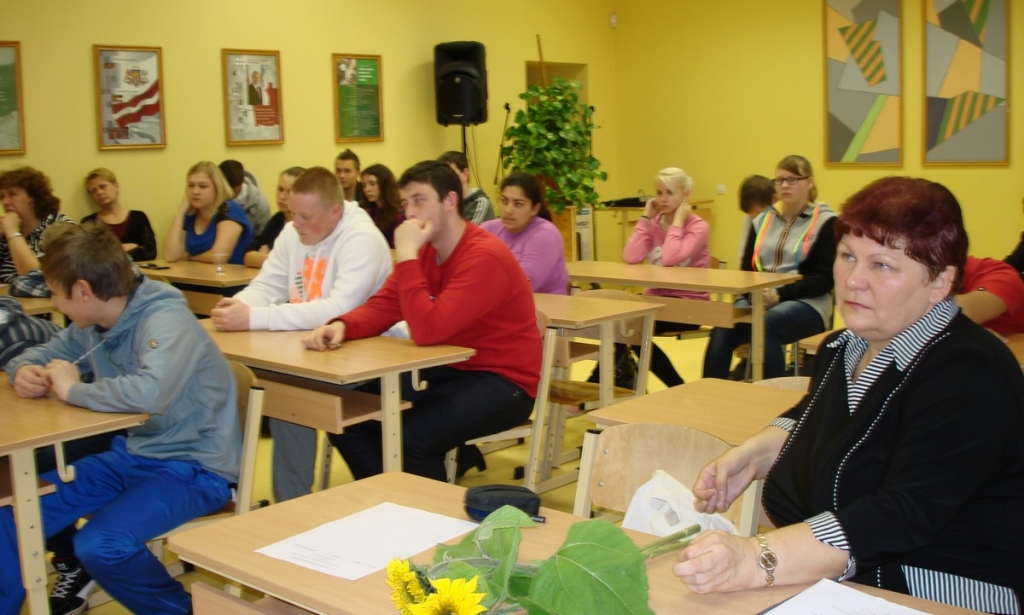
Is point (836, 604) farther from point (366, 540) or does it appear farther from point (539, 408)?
point (539, 408)

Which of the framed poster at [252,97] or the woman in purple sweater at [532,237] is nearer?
the woman in purple sweater at [532,237]

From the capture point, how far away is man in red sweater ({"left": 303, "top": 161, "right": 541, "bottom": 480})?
10.3ft

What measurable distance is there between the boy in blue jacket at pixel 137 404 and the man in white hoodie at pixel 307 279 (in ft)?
2.17

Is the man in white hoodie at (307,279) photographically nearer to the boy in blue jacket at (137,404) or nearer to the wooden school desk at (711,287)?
the boy in blue jacket at (137,404)

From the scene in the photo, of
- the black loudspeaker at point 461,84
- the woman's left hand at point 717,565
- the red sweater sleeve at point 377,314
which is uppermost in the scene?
the black loudspeaker at point 461,84

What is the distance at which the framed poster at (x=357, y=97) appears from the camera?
25.5ft

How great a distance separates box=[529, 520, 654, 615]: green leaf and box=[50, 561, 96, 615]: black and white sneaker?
91.7 inches

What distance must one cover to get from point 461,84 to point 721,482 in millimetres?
6554

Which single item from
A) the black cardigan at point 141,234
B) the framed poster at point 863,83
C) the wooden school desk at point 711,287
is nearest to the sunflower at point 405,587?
the wooden school desk at point 711,287

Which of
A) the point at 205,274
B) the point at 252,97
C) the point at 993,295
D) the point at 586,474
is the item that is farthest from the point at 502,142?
the point at 586,474

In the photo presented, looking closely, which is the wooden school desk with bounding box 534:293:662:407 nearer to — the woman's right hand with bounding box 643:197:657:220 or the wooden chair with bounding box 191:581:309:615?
the woman's right hand with bounding box 643:197:657:220

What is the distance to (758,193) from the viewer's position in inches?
239

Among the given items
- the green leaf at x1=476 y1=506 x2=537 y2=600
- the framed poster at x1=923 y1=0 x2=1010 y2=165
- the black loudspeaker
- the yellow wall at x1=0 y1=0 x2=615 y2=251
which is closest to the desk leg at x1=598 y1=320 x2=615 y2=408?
the green leaf at x1=476 y1=506 x2=537 y2=600

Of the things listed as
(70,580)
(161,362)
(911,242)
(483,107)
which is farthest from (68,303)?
(483,107)
